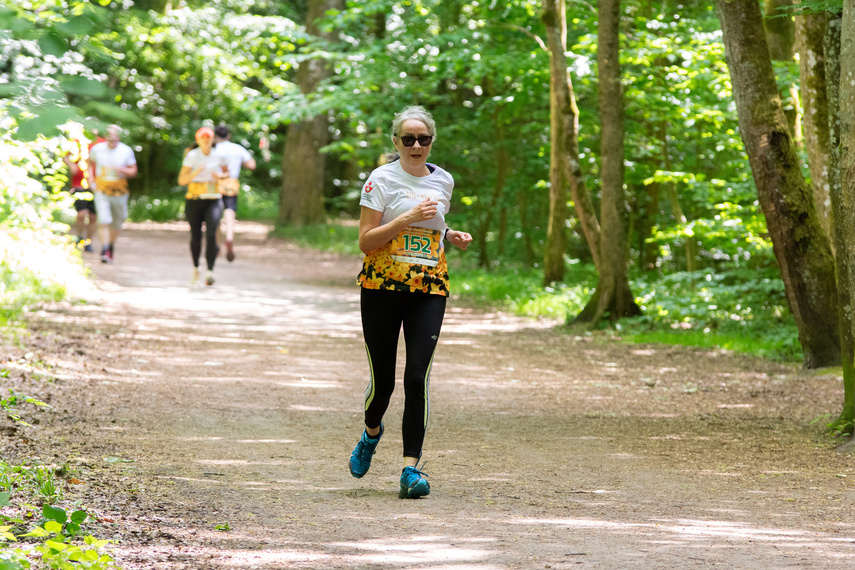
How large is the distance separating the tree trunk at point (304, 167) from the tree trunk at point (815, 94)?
1861cm

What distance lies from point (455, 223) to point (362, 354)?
29.1 ft

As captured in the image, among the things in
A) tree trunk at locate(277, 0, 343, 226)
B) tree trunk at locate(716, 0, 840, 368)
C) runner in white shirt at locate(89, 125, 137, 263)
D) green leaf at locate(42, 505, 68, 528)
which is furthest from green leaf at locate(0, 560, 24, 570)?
tree trunk at locate(277, 0, 343, 226)

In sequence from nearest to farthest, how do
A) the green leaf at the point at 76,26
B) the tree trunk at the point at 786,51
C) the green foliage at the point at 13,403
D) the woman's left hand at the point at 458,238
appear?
the green leaf at the point at 76,26 → the woman's left hand at the point at 458,238 → the green foliage at the point at 13,403 → the tree trunk at the point at 786,51

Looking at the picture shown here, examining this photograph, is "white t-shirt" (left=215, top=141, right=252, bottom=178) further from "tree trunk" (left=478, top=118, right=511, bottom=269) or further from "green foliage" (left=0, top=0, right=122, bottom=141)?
"green foliage" (left=0, top=0, right=122, bottom=141)

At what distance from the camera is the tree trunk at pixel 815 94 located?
851 cm

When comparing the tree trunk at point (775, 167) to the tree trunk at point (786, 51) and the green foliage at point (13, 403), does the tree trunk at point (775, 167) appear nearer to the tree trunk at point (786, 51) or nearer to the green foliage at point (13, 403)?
the tree trunk at point (786, 51)

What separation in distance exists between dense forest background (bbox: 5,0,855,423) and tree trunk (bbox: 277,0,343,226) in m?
0.07

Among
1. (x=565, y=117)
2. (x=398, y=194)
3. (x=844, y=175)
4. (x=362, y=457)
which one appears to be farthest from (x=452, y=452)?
(x=565, y=117)

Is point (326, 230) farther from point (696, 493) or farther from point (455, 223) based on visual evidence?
point (696, 493)

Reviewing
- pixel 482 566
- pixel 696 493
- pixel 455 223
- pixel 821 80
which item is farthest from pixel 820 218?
pixel 455 223

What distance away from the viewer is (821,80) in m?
8.62

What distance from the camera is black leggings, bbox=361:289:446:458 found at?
502 cm

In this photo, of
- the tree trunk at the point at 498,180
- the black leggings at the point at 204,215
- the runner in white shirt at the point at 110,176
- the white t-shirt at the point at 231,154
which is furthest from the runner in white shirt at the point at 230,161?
the tree trunk at the point at 498,180

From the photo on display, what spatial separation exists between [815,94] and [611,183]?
14.9ft
